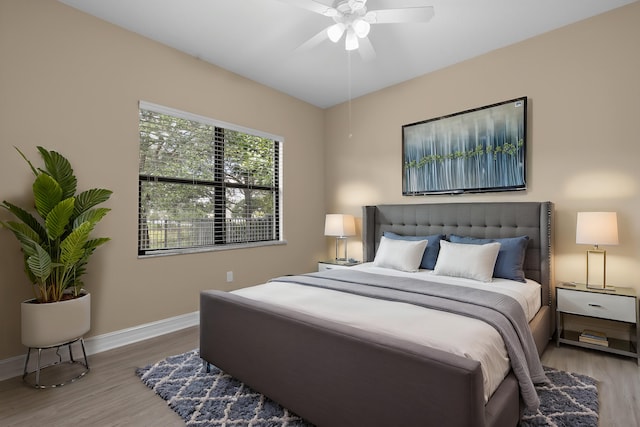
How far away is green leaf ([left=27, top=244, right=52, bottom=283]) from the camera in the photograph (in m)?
2.07

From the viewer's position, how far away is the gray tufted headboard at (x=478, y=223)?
2.86 metres

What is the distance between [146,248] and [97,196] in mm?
762

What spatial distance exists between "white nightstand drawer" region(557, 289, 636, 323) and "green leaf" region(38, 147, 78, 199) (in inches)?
156

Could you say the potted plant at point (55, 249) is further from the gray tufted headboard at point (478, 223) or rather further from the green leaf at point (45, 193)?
the gray tufted headboard at point (478, 223)

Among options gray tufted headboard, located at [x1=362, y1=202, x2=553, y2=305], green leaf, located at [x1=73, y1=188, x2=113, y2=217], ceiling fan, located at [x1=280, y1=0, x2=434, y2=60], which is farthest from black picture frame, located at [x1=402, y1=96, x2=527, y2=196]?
green leaf, located at [x1=73, y1=188, x2=113, y2=217]

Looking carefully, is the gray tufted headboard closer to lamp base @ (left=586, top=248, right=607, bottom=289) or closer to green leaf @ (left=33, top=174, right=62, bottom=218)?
lamp base @ (left=586, top=248, right=607, bottom=289)

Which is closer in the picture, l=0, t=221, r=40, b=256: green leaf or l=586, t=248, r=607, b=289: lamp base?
l=0, t=221, r=40, b=256: green leaf

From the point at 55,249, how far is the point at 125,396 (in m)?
1.14

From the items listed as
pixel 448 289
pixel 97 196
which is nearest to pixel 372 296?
pixel 448 289

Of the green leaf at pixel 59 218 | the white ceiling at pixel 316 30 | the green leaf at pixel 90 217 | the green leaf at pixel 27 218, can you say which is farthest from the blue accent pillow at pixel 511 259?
the green leaf at pixel 27 218

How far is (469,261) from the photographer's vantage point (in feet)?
9.03

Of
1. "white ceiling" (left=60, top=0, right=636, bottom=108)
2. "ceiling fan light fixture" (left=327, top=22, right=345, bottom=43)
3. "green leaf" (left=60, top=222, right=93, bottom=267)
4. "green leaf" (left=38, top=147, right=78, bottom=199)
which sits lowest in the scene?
"green leaf" (left=60, top=222, right=93, bottom=267)

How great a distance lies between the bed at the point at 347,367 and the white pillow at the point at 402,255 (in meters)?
0.47

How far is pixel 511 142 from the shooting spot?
317 cm
